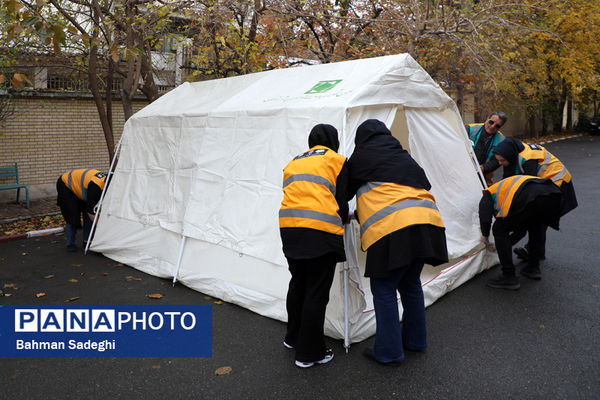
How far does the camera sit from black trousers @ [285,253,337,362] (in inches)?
139

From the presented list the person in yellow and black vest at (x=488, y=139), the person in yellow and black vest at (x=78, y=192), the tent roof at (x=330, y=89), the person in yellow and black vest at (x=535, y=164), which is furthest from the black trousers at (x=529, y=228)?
the person in yellow and black vest at (x=78, y=192)

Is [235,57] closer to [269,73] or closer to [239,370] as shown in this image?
[269,73]

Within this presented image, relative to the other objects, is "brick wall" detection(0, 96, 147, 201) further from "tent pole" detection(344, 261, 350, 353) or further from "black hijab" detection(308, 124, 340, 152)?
"tent pole" detection(344, 261, 350, 353)

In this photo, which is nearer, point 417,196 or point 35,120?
point 417,196

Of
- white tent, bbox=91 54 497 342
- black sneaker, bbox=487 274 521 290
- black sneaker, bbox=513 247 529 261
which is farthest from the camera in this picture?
black sneaker, bbox=513 247 529 261

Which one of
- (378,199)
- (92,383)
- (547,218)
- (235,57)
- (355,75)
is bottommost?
(92,383)

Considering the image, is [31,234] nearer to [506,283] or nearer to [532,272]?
[506,283]

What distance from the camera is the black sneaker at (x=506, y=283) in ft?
16.5

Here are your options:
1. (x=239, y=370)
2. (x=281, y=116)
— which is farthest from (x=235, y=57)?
(x=239, y=370)

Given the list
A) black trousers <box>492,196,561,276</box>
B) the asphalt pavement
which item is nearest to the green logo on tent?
black trousers <box>492,196,561,276</box>

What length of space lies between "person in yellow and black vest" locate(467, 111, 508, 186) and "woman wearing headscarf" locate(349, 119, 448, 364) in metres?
2.85

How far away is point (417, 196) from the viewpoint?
137 inches

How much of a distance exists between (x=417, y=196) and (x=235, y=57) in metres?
8.38

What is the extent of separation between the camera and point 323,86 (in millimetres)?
4945
